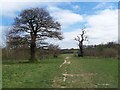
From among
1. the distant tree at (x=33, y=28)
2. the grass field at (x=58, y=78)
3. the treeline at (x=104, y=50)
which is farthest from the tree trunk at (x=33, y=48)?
the treeline at (x=104, y=50)

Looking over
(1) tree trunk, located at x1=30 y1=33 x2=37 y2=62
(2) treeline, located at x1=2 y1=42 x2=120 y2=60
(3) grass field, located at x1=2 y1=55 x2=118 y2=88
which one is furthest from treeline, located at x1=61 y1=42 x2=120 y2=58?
(3) grass field, located at x1=2 y1=55 x2=118 y2=88

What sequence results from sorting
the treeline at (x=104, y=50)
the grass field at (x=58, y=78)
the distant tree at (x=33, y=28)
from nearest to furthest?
the grass field at (x=58, y=78) → the distant tree at (x=33, y=28) → the treeline at (x=104, y=50)

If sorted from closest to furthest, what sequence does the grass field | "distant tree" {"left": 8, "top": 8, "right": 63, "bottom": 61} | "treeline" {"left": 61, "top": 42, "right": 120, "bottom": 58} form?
1. the grass field
2. "distant tree" {"left": 8, "top": 8, "right": 63, "bottom": 61}
3. "treeline" {"left": 61, "top": 42, "right": 120, "bottom": 58}

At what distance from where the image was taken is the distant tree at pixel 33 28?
53562 millimetres

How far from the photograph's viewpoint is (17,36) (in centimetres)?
5341

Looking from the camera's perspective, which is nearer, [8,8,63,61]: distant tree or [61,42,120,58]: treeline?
[8,8,63,61]: distant tree

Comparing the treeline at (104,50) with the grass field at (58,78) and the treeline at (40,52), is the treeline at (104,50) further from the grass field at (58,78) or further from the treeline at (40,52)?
the grass field at (58,78)

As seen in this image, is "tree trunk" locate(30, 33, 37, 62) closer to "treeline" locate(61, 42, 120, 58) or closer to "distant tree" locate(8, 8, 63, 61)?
"distant tree" locate(8, 8, 63, 61)

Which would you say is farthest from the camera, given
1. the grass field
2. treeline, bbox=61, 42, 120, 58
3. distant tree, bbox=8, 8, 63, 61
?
treeline, bbox=61, 42, 120, 58

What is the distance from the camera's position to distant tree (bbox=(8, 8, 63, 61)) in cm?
5356

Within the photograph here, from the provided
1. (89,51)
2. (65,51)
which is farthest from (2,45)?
(65,51)

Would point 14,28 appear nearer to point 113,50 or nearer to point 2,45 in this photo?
point 2,45

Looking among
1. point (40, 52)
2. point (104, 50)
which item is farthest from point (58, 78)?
point (104, 50)

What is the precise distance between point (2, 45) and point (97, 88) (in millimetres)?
58305
